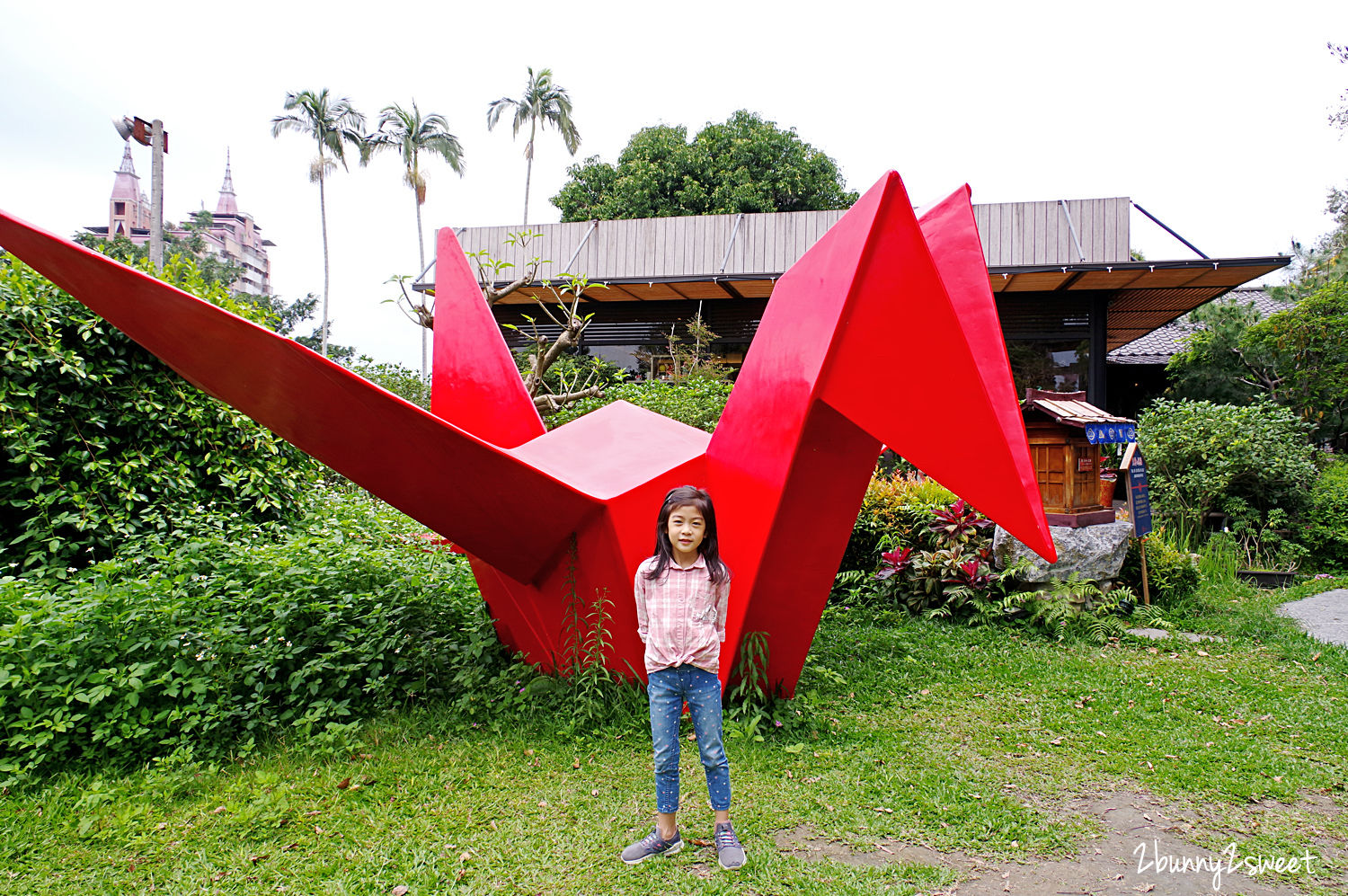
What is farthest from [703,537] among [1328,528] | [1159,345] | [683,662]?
[1159,345]

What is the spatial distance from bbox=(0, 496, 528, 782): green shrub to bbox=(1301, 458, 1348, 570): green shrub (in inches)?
360

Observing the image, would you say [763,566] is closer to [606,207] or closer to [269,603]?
[269,603]

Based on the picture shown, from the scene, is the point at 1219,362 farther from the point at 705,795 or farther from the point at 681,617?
the point at 681,617

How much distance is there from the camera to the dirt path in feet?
8.13

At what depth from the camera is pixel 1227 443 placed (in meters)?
8.74

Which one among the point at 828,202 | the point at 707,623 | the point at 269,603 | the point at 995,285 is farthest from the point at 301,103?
the point at 707,623

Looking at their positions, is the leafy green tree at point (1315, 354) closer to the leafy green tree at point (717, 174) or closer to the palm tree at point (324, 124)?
the leafy green tree at point (717, 174)

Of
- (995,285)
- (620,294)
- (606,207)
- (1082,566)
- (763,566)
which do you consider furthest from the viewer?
(606,207)

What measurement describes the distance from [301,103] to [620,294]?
21409 mm

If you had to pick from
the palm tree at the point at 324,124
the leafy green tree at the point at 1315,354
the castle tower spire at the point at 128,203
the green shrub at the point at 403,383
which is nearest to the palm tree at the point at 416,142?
the palm tree at the point at 324,124

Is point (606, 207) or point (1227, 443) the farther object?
point (606, 207)

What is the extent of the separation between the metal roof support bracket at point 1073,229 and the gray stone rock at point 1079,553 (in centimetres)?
638

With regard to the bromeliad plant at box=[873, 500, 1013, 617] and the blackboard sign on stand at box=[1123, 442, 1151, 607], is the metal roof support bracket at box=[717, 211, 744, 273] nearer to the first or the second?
the bromeliad plant at box=[873, 500, 1013, 617]

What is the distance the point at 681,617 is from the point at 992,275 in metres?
10.2
